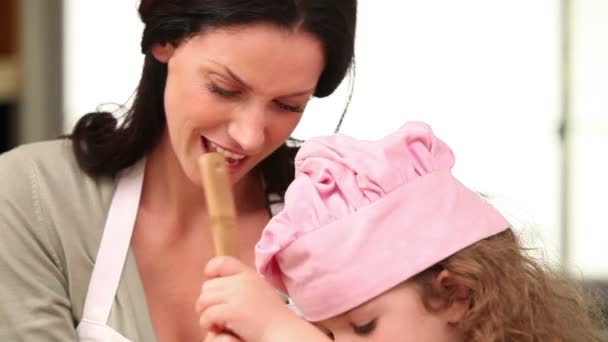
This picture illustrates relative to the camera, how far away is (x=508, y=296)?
1.03 meters

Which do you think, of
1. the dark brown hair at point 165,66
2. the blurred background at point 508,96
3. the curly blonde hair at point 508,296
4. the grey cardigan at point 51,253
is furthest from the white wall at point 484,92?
the curly blonde hair at point 508,296

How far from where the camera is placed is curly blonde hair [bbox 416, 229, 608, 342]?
1.01m

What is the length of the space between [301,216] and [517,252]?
23 cm

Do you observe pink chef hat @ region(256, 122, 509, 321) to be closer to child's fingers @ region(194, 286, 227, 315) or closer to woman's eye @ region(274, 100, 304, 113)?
child's fingers @ region(194, 286, 227, 315)

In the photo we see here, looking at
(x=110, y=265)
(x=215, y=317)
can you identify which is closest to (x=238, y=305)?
(x=215, y=317)

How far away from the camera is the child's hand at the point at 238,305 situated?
0.98 metres

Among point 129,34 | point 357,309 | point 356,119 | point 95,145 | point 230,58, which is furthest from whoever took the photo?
point 129,34

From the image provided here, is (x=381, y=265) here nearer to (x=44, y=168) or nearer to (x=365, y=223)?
(x=365, y=223)

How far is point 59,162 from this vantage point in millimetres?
1479

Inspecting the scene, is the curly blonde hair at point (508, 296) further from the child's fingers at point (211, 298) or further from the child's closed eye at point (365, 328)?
the child's fingers at point (211, 298)

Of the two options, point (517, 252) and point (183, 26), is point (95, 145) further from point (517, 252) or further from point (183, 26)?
point (517, 252)

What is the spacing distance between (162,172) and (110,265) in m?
0.19

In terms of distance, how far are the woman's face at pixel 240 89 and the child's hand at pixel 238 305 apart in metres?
0.32

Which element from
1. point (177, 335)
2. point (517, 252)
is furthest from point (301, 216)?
point (177, 335)
